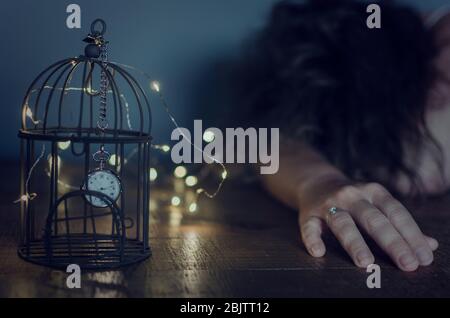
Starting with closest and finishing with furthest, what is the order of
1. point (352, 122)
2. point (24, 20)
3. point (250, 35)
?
point (352, 122)
point (24, 20)
point (250, 35)

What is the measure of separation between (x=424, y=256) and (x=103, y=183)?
0.43 metres

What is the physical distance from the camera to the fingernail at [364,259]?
85 centimetres

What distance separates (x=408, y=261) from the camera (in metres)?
0.85

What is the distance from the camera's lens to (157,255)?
35.0 inches

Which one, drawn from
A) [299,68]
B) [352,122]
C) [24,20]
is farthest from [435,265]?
[24,20]

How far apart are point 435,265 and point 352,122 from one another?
69cm

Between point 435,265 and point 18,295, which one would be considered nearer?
point 18,295

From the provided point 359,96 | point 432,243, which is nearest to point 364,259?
point 432,243

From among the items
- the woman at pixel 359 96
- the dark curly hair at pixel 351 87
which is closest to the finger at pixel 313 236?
the woman at pixel 359 96

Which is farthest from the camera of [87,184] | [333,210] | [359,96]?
[359,96]

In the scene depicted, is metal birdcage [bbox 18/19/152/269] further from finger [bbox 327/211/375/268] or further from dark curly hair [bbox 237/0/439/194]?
dark curly hair [bbox 237/0/439/194]

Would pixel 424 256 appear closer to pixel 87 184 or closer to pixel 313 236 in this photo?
pixel 313 236
